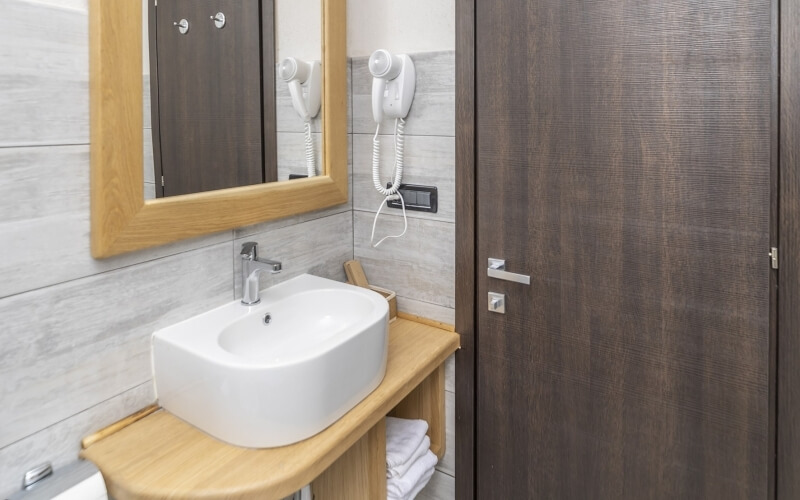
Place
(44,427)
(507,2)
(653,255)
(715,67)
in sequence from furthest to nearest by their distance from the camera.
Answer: (507,2)
(653,255)
(715,67)
(44,427)

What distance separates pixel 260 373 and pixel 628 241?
32.9 inches

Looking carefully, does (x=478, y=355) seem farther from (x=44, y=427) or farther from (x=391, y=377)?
(x=44, y=427)

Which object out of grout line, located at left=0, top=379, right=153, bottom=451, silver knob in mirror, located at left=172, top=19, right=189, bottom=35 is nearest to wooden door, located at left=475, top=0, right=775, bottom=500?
silver knob in mirror, located at left=172, top=19, right=189, bottom=35

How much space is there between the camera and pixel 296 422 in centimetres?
99

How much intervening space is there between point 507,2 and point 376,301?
2.60ft

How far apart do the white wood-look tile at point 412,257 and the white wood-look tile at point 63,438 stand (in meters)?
0.72

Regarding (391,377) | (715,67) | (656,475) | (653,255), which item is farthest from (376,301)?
(715,67)

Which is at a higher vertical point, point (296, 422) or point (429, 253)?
point (429, 253)

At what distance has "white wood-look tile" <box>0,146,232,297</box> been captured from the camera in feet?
2.85

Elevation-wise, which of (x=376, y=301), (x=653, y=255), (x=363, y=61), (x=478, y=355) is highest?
(x=363, y=61)

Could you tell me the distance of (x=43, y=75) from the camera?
35.2 inches

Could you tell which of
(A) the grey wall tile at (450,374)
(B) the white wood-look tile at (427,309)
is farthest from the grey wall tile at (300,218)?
(A) the grey wall tile at (450,374)

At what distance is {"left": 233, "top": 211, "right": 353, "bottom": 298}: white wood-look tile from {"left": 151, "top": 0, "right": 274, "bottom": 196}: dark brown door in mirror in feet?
0.55

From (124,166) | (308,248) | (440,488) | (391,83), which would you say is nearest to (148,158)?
(124,166)
